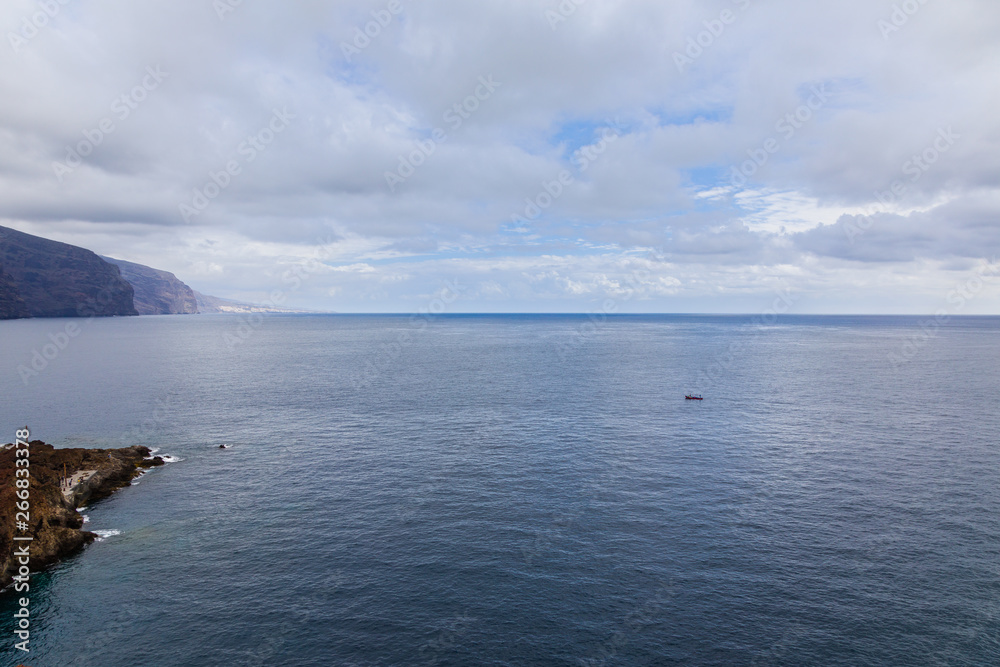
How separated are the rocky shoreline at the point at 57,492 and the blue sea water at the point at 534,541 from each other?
249cm

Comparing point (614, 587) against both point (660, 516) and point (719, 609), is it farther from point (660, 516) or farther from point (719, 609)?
point (660, 516)

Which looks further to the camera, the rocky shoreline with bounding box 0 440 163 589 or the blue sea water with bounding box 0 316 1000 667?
the rocky shoreline with bounding box 0 440 163 589

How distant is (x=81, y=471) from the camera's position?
70.2 m

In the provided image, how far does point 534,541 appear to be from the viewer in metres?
54.4

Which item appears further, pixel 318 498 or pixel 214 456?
pixel 214 456

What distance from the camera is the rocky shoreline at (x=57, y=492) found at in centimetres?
5138

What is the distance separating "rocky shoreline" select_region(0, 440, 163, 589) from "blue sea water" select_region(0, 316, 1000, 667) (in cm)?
249

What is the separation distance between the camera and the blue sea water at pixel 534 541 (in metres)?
39.9

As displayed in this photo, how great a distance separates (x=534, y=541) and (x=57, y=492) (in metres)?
56.7

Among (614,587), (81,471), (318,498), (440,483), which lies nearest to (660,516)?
(614,587)

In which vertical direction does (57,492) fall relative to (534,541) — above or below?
above

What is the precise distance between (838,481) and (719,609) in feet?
128

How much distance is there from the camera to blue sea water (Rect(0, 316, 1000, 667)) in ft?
131

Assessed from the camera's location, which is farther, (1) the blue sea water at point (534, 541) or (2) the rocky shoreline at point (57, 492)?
(2) the rocky shoreline at point (57, 492)
